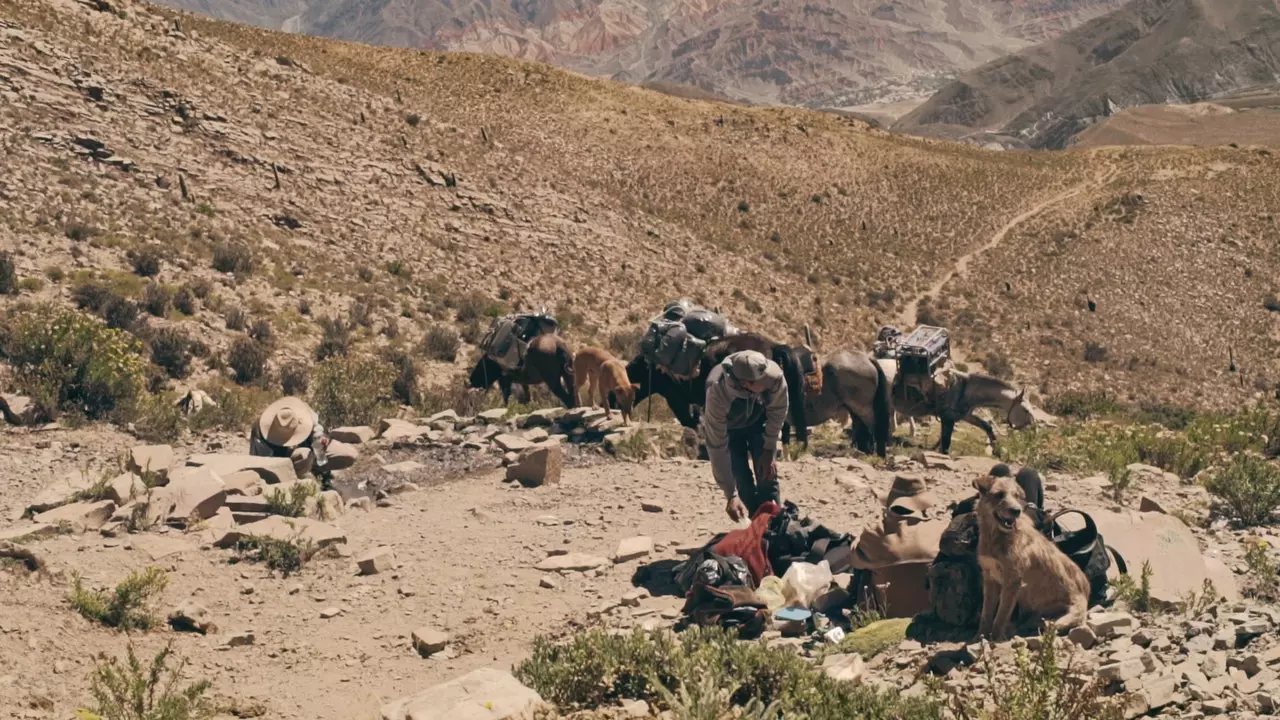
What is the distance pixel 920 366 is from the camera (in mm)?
18156

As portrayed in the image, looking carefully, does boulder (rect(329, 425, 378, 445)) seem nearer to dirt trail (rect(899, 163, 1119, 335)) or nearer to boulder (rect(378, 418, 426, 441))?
boulder (rect(378, 418, 426, 441))

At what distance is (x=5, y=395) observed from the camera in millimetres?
17000

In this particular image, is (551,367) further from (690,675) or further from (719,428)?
(690,675)

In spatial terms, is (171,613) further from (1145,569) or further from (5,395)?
(5,395)

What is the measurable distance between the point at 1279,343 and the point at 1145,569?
43615 mm

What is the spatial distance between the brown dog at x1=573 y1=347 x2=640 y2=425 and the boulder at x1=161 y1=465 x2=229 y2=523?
6421 millimetres

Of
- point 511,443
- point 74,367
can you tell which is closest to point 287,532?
point 511,443

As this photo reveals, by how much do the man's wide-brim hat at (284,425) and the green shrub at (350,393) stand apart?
3.63m

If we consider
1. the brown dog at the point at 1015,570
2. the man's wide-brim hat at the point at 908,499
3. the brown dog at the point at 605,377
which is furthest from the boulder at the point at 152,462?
the brown dog at the point at 1015,570

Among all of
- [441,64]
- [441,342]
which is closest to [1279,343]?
[441,342]

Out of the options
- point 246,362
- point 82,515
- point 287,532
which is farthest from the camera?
point 246,362

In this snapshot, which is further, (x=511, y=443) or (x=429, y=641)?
(x=511, y=443)

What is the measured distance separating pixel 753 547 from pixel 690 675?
3.04m

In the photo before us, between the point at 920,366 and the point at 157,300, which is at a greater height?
the point at 920,366
